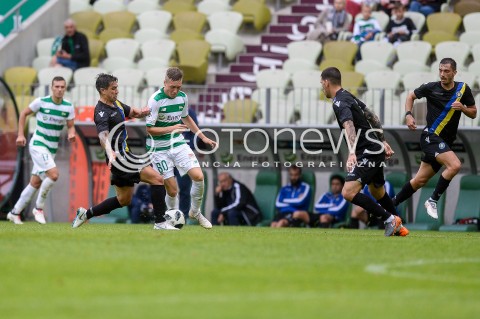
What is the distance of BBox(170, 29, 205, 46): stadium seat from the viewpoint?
2433 cm

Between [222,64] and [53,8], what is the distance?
4474 mm

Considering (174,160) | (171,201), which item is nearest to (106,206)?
(171,201)

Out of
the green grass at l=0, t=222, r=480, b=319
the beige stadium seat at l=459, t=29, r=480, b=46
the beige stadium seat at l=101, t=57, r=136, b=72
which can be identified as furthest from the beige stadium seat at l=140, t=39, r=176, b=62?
the green grass at l=0, t=222, r=480, b=319

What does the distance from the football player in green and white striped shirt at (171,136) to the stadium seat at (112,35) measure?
9988 millimetres

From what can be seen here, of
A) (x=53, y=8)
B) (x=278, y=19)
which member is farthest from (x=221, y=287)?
(x=53, y=8)

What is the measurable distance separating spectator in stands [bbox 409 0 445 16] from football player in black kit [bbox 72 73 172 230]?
936 cm

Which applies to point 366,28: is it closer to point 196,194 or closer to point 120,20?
point 120,20

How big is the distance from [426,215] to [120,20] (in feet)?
29.5

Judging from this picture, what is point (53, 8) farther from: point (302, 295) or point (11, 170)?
point (302, 295)

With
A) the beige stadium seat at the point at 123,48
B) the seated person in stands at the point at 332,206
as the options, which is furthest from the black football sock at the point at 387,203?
the beige stadium seat at the point at 123,48

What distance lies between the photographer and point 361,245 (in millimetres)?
12422

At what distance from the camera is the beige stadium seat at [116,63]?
24.0 meters

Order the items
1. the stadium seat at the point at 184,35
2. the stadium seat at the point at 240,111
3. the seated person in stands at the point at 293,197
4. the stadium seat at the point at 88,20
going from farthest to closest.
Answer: the stadium seat at the point at 88,20 → the stadium seat at the point at 184,35 → the stadium seat at the point at 240,111 → the seated person in stands at the point at 293,197

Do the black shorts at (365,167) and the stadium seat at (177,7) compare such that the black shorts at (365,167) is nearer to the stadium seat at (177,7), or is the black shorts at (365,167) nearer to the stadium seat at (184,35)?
the stadium seat at (184,35)
